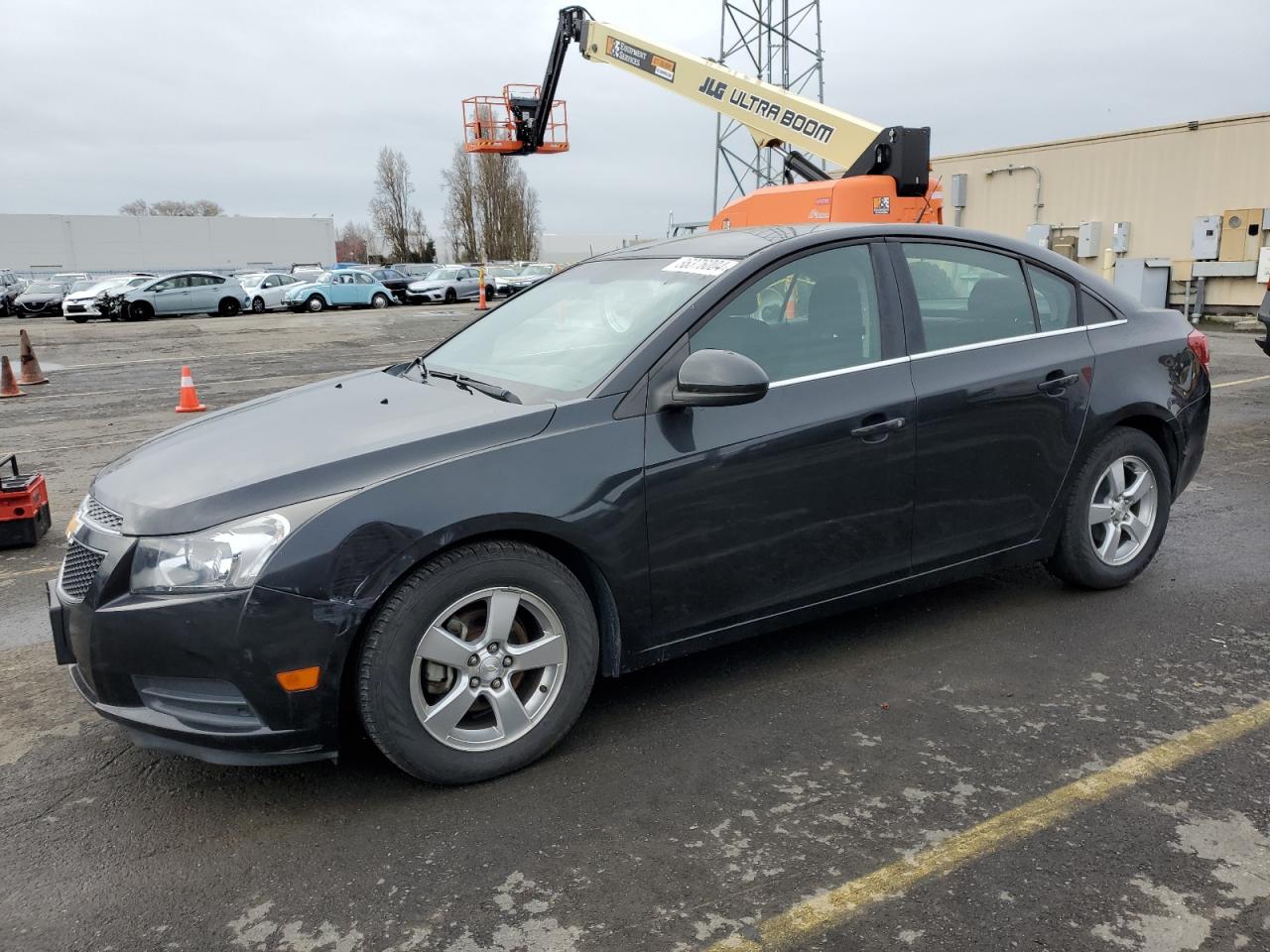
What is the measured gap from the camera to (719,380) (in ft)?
10.3

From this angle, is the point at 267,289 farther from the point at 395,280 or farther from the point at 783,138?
the point at 783,138

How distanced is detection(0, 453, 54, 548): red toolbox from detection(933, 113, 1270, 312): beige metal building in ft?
58.9

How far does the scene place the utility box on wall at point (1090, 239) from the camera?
21188 millimetres

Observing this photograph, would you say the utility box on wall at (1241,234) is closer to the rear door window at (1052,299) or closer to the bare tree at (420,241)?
the rear door window at (1052,299)

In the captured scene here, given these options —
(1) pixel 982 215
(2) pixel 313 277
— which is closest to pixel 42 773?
(1) pixel 982 215

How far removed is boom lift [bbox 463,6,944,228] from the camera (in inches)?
434

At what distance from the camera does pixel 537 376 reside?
11.7 ft

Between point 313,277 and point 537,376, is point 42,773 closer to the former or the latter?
point 537,376

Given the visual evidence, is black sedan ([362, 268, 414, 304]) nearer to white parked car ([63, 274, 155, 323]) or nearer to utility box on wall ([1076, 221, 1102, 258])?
white parked car ([63, 274, 155, 323])

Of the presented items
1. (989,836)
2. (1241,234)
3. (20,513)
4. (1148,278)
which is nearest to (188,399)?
(20,513)

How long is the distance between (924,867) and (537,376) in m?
2.01

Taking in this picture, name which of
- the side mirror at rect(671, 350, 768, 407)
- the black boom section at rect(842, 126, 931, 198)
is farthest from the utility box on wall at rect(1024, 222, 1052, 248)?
the side mirror at rect(671, 350, 768, 407)

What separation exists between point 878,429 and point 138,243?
72.5m

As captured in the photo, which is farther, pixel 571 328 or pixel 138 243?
pixel 138 243
